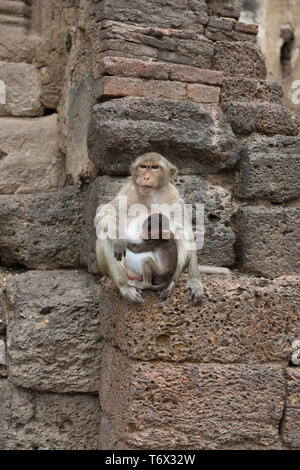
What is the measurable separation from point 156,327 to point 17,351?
1.19 meters

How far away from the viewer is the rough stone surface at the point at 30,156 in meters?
4.88

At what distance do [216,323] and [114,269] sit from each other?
0.72 m

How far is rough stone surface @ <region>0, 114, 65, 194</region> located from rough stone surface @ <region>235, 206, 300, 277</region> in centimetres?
163

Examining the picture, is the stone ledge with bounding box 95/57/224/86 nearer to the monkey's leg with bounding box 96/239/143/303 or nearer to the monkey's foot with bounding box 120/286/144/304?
the monkey's leg with bounding box 96/239/143/303

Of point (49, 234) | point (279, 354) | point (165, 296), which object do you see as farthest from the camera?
point (49, 234)

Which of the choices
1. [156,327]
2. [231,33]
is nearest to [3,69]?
[231,33]

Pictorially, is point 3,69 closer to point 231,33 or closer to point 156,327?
point 231,33

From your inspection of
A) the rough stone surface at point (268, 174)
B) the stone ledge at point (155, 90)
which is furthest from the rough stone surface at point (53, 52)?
the rough stone surface at point (268, 174)

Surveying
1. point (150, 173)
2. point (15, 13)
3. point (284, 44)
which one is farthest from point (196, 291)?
point (284, 44)

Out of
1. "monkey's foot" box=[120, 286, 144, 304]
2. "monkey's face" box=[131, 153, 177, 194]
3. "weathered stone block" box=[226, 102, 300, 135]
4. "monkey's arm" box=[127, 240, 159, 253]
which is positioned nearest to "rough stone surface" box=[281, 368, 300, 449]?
"monkey's foot" box=[120, 286, 144, 304]

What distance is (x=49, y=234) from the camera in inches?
185

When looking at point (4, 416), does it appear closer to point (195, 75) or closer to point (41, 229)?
point (41, 229)

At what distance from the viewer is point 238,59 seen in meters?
4.79

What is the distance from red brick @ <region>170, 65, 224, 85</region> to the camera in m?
4.37
